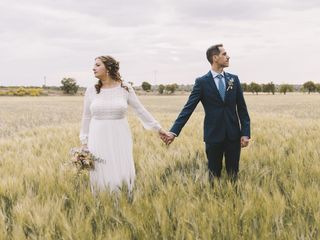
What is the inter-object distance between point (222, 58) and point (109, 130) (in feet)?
4.87

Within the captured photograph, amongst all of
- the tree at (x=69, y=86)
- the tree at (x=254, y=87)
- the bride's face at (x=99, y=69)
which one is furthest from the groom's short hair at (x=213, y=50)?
the tree at (x=254, y=87)

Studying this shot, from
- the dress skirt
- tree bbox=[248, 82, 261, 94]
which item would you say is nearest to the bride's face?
the dress skirt

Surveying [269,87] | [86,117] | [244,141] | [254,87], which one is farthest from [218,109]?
[269,87]

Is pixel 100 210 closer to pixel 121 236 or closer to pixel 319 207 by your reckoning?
pixel 121 236

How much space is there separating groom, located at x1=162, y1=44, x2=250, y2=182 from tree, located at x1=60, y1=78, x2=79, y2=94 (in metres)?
108

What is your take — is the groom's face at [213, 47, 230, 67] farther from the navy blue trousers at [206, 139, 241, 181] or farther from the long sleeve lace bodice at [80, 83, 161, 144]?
the long sleeve lace bodice at [80, 83, 161, 144]

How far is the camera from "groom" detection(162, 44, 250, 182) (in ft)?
14.4

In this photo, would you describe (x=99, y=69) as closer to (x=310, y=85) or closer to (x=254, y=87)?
(x=254, y=87)

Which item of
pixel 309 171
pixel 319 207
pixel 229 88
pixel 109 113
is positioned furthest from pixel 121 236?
pixel 309 171

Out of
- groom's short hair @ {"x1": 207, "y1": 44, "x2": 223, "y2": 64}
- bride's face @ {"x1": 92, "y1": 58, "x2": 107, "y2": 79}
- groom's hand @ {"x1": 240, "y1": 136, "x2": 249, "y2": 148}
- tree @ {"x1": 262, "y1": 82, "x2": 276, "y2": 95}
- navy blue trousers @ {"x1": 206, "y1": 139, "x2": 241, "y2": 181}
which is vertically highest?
tree @ {"x1": 262, "y1": 82, "x2": 276, "y2": 95}

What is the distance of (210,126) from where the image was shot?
175 inches

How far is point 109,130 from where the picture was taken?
440 centimetres

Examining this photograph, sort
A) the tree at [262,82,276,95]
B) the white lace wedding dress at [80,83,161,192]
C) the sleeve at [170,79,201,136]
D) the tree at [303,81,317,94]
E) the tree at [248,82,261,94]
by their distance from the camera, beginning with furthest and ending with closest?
the tree at [303,81,317,94] < the tree at [248,82,261,94] < the tree at [262,82,276,95] < the sleeve at [170,79,201,136] < the white lace wedding dress at [80,83,161,192]

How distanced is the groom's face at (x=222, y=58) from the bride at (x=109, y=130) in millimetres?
1086
